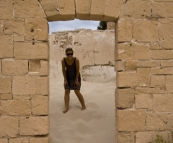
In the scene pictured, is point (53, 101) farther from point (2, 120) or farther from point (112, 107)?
point (2, 120)

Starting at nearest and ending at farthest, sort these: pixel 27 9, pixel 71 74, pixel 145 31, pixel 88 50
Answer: pixel 27 9 < pixel 145 31 < pixel 71 74 < pixel 88 50

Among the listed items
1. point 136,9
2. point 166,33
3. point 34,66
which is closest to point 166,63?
point 166,33

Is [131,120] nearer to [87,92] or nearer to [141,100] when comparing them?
[141,100]

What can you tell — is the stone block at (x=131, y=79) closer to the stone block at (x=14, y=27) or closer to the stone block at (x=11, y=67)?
the stone block at (x=11, y=67)

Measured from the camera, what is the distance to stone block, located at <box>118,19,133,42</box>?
3330mm

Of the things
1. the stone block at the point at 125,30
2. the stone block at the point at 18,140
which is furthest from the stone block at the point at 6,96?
the stone block at the point at 125,30

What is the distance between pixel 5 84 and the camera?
3.29 meters

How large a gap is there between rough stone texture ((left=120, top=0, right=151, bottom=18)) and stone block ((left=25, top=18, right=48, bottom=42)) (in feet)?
4.12

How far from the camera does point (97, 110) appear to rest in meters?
5.67

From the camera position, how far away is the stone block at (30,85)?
329 centimetres

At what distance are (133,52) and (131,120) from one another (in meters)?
1.09

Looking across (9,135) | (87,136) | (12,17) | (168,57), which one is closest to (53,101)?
(87,136)

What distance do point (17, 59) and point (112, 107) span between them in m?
3.43

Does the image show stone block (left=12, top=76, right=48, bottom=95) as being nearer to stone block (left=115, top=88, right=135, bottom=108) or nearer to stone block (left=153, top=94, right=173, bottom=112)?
stone block (left=115, top=88, right=135, bottom=108)
